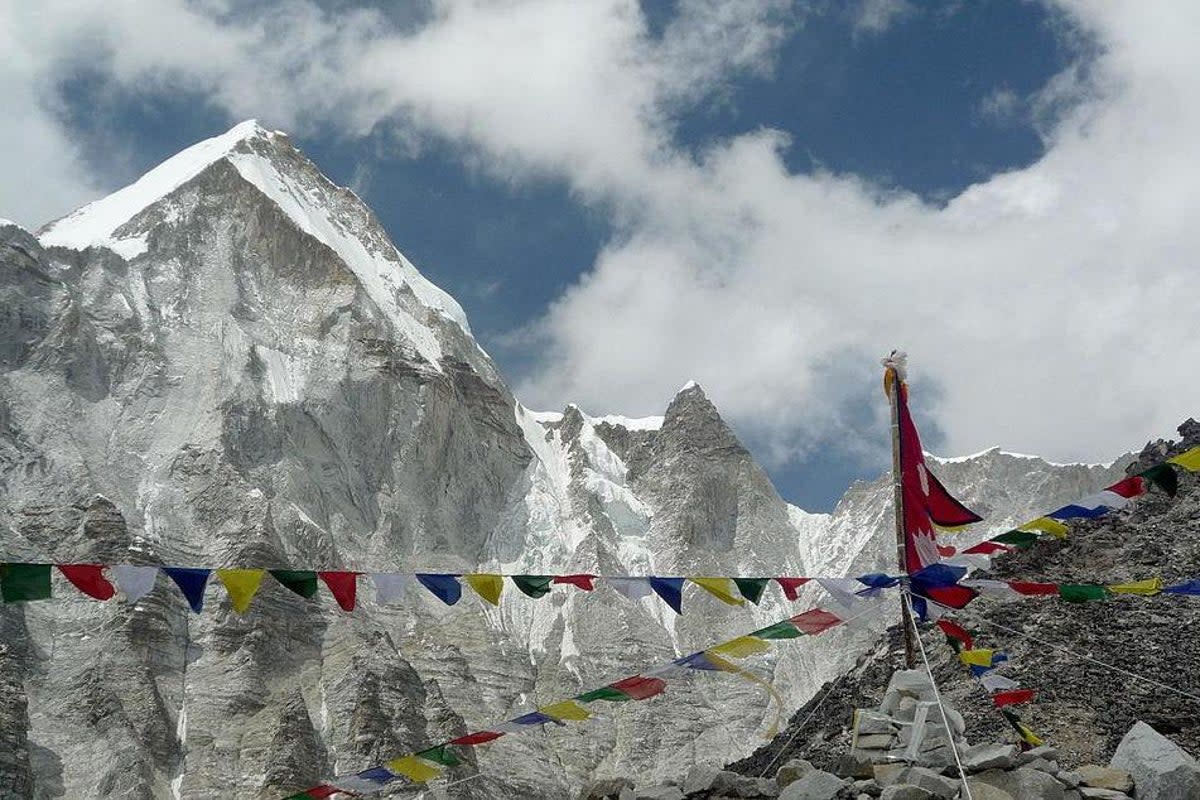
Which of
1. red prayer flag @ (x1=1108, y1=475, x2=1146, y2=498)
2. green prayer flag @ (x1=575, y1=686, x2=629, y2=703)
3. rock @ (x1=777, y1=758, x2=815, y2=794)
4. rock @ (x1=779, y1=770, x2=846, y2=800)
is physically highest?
red prayer flag @ (x1=1108, y1=475, x2=1146, y2=498)

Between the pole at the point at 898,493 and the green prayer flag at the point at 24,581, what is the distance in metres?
9.26

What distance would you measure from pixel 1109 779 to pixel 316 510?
9109cm

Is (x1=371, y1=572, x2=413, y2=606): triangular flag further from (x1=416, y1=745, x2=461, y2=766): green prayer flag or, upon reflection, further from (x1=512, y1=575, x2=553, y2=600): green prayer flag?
(x1=416, y1=745, x2=461, y2=766): green prayer flag

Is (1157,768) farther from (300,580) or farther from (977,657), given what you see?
(300,580)

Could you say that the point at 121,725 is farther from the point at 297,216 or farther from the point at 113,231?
the point at 297,216

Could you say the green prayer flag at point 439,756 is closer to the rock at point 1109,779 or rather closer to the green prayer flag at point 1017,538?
the rock at point 1109,779

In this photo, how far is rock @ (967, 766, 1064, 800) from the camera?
1261 cm

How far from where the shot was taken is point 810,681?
331 ft

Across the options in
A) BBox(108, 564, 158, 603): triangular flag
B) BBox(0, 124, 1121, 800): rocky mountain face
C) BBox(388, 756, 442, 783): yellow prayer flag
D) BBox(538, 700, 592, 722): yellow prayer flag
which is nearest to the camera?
BBox(108, 564, 158, 603): triangular flag

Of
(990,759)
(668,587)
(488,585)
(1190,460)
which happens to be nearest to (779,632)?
(668,587)

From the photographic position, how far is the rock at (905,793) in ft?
40.1

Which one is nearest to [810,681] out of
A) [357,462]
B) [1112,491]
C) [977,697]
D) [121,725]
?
[357,462]

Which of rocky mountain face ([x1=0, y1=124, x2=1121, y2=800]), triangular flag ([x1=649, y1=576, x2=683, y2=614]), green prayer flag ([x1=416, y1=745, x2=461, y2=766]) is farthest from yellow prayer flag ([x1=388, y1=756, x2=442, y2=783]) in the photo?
rocky mountain face ([x1=0, y1=124, x2=1121, y2=800])

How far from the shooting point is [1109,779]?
13203 millimetres
